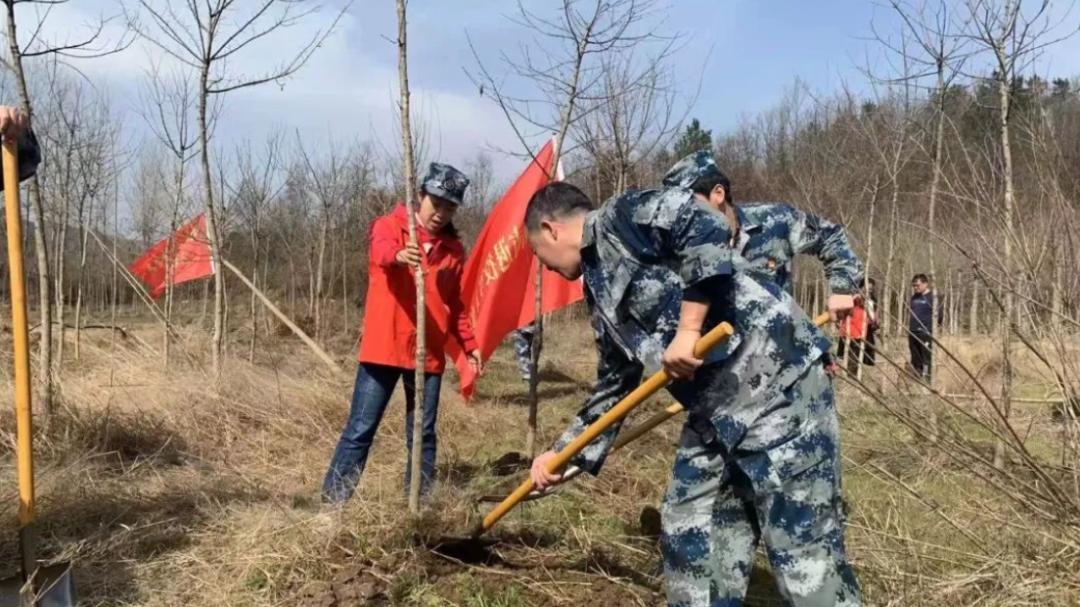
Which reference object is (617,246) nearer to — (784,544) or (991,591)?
(784,544)

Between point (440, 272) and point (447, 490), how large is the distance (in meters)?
0.97

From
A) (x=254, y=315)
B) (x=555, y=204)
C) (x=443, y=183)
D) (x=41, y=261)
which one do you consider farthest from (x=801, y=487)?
(x=254, y=315)

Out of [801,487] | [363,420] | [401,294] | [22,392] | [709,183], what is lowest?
[363,420]

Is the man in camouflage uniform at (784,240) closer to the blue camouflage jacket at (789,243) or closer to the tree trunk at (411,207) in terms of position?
the blue camouflage jacket at (789,243)

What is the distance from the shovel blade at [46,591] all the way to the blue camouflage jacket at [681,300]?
193cm

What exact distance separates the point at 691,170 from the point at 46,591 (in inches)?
95.6

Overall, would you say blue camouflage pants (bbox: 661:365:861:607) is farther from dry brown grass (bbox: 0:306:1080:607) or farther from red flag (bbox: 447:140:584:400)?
red flag (bbox: 447:140:584:400)

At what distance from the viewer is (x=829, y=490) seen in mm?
2107

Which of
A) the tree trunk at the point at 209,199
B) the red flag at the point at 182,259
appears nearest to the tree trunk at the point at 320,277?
the red flag at the point at 182,259

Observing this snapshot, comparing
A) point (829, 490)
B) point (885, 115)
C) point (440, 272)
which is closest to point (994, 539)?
point (829, 490)

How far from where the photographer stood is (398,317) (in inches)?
143

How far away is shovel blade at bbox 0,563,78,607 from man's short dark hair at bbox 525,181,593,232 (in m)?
1.85

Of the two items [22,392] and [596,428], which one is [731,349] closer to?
[596,428]

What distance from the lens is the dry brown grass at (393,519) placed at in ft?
9.30
